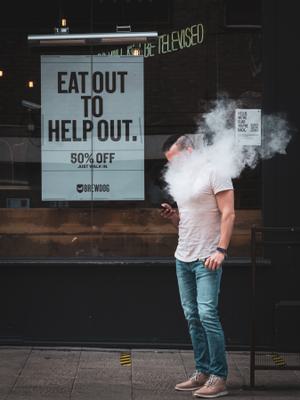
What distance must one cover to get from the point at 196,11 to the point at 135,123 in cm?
121

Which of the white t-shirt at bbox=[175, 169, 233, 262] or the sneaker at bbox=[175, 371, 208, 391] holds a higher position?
the white t-shirt at bbox=[175, 169, 233, 262]

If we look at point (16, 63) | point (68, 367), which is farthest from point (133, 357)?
point (16, 63)

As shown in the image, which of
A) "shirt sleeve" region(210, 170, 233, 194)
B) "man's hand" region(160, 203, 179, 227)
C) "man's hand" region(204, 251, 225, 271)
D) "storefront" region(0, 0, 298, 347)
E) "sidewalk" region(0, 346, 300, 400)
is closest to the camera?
"man's hand" region(204, 251, 225, 271)

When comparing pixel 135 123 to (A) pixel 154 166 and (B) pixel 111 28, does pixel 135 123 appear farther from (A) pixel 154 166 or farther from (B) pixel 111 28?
(B) pixel 111 28

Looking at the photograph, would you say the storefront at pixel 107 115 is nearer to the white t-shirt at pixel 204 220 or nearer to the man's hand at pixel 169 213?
the man's hand at pixel 169 213

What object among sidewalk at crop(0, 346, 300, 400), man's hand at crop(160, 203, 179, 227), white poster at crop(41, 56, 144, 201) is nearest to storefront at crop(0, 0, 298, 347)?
white poster at crop(41, 56, 144, 201)

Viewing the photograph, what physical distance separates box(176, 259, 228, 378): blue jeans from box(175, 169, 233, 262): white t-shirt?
10 centimetres

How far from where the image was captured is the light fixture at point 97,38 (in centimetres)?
701

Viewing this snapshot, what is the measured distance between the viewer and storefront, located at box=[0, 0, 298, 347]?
6980mm

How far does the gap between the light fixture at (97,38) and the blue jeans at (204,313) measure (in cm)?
255

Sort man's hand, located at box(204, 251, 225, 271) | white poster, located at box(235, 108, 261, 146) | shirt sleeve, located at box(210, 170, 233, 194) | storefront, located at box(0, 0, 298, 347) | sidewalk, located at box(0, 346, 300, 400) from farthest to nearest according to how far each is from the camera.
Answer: storefront, located at box(0, 0, 298, 347) < white poster, located at box(235, 108, 261, 146) < sidewalk, located at box(0, 346, 300, 400) < shirt sleeve, located at box(210, 170, 233, 194) < man's hand, located at box(204, 251, 225, 271)

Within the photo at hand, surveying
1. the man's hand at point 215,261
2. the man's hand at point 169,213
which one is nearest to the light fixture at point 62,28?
the man's hand at point 169,213

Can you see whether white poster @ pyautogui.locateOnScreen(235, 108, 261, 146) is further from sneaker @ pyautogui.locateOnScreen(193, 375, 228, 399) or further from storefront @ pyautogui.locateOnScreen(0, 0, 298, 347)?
sneaker @ pyautogui.locateOnScreen(193, 375, 228, 399)

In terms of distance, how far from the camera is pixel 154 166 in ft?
23.1
